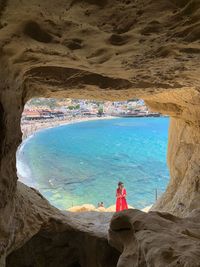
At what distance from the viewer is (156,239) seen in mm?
2297

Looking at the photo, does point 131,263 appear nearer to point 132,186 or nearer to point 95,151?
point 132,186

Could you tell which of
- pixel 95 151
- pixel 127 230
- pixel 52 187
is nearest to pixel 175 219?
pixel 127 230

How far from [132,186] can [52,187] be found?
4655 mm

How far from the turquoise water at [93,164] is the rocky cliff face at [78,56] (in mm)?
9284

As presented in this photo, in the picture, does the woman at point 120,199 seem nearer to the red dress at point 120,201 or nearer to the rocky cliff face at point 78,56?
the red dress at point 120,201

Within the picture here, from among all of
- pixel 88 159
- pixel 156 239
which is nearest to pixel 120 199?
pixel 156 239

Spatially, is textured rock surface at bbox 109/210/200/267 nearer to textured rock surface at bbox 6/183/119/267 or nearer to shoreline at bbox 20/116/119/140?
textured rock surface at bbox 6/183/119/267

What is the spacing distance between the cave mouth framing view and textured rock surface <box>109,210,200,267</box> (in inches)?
176

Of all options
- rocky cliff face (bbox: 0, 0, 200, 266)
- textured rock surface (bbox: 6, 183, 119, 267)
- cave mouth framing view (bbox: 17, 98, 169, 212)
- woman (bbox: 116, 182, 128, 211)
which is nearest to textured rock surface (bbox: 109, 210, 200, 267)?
rocky cliff face (bbox: 0, 0, 200, 266)

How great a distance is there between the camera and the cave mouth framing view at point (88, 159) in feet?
46.5

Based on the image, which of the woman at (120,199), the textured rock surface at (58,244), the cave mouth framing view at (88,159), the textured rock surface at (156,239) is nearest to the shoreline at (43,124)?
the cave mouth framing view at (88,159)

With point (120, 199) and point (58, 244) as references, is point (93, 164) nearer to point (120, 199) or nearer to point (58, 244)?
point (120, 199)

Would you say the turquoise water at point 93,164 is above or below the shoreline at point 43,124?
below

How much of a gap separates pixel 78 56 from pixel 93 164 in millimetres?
20306
